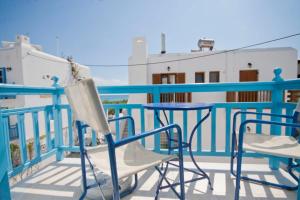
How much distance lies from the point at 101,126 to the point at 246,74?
10.2 meters

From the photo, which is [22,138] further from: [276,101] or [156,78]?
[156,78]

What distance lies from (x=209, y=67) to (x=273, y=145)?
8679mm

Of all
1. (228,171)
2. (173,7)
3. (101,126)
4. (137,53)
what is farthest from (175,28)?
(101,126)

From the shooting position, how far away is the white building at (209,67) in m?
8.75

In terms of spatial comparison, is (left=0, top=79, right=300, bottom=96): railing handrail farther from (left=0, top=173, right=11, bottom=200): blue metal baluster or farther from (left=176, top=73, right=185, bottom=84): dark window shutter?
(left=176, top=73, right=185, bottom=84): dark window shutter

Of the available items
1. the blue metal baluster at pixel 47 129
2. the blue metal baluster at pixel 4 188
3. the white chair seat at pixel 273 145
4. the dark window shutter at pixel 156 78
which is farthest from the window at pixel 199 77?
the blue metal baluster at pixel 4 188

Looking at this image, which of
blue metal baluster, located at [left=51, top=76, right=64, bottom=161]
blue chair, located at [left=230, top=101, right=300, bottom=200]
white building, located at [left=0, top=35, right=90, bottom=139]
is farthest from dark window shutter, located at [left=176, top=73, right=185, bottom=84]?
blue chair, located at [left=230, top=101, right=300, bottom=200]

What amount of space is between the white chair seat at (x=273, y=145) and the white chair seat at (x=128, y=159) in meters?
0.62

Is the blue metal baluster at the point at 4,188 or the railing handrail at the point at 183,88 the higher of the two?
the railing handrail at the point at 183,88

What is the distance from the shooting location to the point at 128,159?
115cm

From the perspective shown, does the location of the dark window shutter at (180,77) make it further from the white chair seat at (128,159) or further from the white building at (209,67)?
the white chair seat at (128,159)

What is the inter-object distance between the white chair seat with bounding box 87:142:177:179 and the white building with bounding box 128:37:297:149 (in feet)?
23.2

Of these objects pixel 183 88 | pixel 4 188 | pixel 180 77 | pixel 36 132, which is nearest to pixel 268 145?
pixel 183 88

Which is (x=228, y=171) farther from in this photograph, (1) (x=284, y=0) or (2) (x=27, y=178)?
(1) (x=284, y=0)
